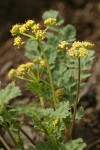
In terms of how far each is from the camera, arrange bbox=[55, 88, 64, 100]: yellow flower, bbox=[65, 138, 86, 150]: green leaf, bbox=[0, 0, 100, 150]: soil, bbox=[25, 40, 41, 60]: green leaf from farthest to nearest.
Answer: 1. bbox=[0, 0, 100, 150]: soil
2. bbox=[25, 40, 41, 60]: green leaf
3. bbox=[55, 88, 64, 100]: yellow flower
4. bbox=[65, 138, 86, 150]: green leaf

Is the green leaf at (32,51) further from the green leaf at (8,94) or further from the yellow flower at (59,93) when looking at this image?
the green leaf at (8,94)

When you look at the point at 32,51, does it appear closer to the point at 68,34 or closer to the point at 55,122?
the point at 68,34

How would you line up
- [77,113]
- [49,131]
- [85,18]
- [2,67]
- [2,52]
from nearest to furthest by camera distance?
1. [49,131]
2. [77,113]
3. [2,67]
4. [2,52]
5. [85,18]

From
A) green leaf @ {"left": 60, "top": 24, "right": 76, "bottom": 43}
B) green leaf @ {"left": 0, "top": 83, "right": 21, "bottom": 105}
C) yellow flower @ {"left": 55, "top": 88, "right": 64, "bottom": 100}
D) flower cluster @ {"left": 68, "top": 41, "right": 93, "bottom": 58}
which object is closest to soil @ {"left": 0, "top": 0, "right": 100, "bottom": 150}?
yellow flower @ {"left": 55, "top": 88, "right": 64, "bottom": 100}

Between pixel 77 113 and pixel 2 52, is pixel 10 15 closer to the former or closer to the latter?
pixel 2 52

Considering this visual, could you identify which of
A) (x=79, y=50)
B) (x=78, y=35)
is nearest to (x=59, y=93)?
(x=79, y=50)

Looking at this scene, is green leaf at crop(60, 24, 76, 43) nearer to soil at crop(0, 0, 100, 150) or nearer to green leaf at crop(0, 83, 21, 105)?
soil at crop(0, 0, 100, 150)

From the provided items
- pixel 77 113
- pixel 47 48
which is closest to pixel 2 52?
pixel 47 48

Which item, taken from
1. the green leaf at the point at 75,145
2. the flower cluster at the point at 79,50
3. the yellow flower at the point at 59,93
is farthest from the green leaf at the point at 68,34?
the green leaf at the point at 75,145
